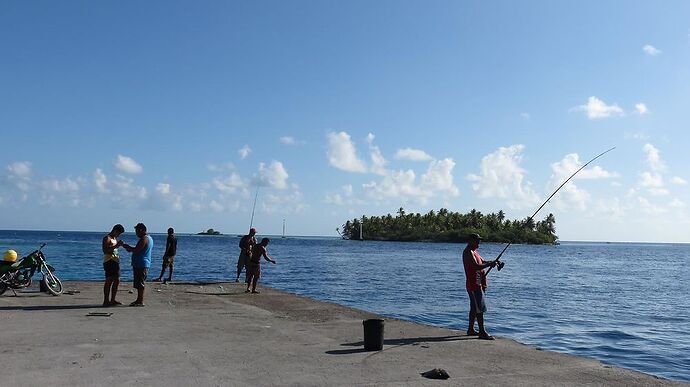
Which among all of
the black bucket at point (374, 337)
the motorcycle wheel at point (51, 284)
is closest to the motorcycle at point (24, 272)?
the motorcycle wheel at point (51, 284)

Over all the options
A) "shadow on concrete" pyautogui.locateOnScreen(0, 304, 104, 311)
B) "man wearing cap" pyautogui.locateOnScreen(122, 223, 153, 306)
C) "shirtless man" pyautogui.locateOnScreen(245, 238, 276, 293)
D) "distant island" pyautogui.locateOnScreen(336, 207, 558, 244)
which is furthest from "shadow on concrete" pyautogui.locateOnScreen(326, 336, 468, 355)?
"distant island" pyautogui.locateOnScreen(336, 207, 558, 244)

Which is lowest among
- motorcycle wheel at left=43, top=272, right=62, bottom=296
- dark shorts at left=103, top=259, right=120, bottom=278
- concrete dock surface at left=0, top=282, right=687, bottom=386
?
concrete dock surface at left=0, top=282, right=687, bottom=386

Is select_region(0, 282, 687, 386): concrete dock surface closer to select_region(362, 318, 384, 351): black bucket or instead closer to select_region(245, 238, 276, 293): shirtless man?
select_region(362, 318, 384, 351): black bucket

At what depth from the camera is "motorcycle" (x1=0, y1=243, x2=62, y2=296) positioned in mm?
15141

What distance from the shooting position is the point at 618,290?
3362 centimetres

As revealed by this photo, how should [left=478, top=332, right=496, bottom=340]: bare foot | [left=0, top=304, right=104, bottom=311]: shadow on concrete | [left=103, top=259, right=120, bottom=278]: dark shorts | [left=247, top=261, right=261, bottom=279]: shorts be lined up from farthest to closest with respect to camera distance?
1. [left=247, top=261, right=261, bottom=279]: shorts
2. [left=103, top=259, right=120, bottom=278]: dark shorts
3. [left=0, top=304, right=104, bottom=311]: shadow on concrete
4. [left=478, top=332, right=496, bottom=340]: bare foot

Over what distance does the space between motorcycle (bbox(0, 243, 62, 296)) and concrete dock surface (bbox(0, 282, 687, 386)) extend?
5.39 ft

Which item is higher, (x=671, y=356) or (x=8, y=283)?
(x=8, y=283)

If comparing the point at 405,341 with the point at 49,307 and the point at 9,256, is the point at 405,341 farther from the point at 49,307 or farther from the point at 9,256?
the point at 9,256

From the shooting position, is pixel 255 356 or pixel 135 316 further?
pixel 135 316

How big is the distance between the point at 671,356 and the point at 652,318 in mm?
8572

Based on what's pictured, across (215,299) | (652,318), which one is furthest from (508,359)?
(652,318)

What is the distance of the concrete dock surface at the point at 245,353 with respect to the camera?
23.9 feet

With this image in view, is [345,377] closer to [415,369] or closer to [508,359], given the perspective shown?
[415,369]
